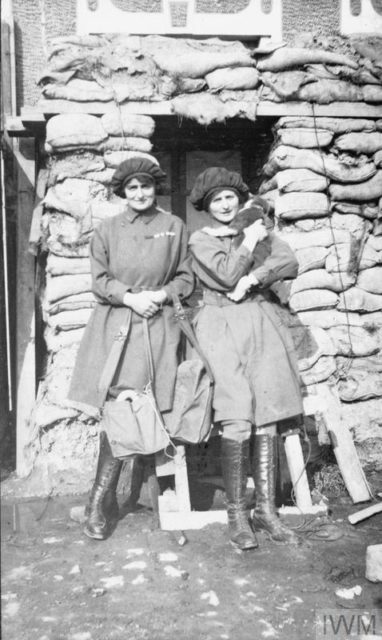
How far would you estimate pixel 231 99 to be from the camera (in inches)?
152

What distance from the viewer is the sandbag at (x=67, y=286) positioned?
3.75 m

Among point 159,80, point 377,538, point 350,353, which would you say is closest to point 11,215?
point 159,80

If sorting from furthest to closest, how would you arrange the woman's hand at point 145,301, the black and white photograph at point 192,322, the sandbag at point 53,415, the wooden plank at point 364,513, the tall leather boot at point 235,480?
the sandbag at point 53,415, the wooden plank at point 364,513, the woman's hand at point 145,301, the tall leather boot at point 235,480, the black and white photograph at point 192,322

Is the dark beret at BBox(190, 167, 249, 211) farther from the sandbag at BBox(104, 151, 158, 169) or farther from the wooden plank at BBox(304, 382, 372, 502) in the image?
the wooden plank at BBox(304, 382, 372, 502)

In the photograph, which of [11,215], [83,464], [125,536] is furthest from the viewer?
[11,215]

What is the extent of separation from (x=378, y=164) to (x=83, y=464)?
2962 mm

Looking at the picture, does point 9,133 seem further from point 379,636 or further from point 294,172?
point 379,636

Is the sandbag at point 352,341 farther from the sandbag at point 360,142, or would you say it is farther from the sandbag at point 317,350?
the sandbag at point 360,142

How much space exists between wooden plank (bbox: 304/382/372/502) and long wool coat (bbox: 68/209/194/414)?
3.30 feet

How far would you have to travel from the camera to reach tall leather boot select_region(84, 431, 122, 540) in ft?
9.64

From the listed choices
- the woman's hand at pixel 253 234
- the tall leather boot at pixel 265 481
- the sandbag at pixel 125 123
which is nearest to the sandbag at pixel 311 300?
the woman's hand at pixel 253 234

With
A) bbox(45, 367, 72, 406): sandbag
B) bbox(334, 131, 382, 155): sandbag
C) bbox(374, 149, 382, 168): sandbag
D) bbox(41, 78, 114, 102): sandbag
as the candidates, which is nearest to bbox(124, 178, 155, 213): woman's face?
bbox(41, 78, 114, 102): sandbag

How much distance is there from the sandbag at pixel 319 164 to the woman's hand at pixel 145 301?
5.07 ft

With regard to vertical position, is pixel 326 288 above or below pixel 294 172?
below
